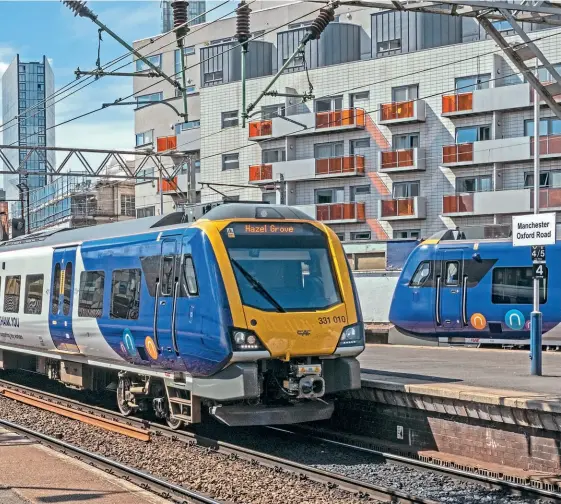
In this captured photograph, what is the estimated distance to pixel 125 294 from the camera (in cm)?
1495

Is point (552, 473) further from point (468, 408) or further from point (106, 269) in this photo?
point (106, 269)

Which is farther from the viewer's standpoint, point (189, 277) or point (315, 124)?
point (315, 124)

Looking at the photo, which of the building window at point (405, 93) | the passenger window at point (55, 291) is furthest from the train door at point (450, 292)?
the building window at point (405, 93)

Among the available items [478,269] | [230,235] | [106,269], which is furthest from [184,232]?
[478,269]

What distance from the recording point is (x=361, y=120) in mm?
47906

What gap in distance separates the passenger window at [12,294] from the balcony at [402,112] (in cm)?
2816

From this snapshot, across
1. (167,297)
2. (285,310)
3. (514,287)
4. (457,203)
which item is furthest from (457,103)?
(285,310)

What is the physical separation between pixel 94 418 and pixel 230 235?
482 cm

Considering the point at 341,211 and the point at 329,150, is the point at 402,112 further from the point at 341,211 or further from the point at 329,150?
the point at 341,211

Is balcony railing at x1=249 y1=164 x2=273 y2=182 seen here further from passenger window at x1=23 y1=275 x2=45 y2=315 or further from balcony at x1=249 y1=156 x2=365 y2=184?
passenger window at x1=23 y1=275 x2=45 y2=315

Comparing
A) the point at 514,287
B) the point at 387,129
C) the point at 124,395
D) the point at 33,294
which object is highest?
the point at 387,129

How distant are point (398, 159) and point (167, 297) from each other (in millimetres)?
33775

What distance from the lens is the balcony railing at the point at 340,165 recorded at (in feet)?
157

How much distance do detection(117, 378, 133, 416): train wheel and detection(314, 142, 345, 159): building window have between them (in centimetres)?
3441
